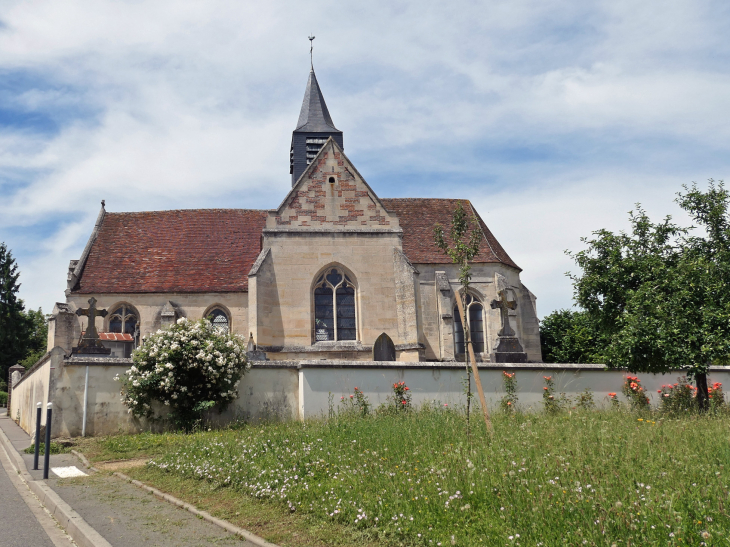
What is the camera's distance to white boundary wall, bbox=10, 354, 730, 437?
1318 cm

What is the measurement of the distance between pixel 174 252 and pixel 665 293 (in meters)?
19.3

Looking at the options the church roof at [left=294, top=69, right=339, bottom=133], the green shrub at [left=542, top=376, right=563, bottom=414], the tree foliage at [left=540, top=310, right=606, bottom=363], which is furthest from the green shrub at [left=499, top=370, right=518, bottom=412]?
the church roof at [left=294, top=69, right=339, bottom=133]

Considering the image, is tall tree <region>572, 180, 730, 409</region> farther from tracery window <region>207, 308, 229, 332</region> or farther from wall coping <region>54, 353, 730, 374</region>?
tracery window <region>207, 308, 229, 332</region>

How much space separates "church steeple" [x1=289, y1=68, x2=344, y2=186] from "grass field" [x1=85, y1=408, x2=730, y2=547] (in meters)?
22.7

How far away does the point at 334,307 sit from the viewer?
20125 mm

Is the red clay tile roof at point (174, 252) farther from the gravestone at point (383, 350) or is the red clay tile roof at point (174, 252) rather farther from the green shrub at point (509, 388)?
the green shrub at point (509, 388)

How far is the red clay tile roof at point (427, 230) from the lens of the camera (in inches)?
974

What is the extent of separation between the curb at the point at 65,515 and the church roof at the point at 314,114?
24.1 metres

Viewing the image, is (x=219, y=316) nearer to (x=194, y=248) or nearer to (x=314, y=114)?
(x=194, y=248)

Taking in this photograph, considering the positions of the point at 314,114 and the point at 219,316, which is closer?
the point at 219,316

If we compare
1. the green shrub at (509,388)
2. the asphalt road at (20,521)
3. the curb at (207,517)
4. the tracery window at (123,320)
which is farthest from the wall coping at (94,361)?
the tracery window at (123,320)

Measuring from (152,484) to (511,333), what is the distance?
11.3 metres

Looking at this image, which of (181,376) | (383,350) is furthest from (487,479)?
(383,350)

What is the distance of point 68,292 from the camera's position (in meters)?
23.3
